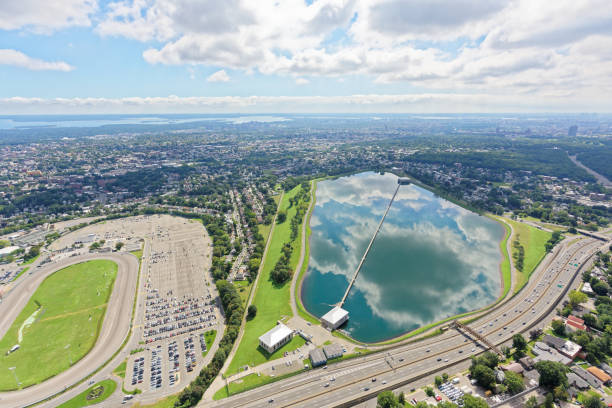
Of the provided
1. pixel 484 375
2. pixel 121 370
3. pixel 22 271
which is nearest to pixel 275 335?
pixel 121 370

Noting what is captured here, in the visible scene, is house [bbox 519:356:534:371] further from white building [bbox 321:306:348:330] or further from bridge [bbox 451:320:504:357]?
white building [bbox 321:306:348:330]

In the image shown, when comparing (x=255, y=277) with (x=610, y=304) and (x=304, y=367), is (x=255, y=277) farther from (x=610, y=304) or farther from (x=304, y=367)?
(x=610, y=304)

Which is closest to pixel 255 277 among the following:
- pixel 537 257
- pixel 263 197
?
pixel 263 197

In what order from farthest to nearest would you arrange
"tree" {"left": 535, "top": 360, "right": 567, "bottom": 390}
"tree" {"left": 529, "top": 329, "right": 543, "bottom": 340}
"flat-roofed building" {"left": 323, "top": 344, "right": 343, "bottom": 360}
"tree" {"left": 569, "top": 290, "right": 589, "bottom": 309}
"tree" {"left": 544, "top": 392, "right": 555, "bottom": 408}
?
"tree" {"left": 569, "top": 290, "right": 589, "bottom": 309} → "tree" {"left": 529, "top": 329, "right": 543, "bottom": 340} → "flat-roofed building" {"left": 323, "top": 344, "right": 343, "bottom": 360} → "tree" {"left": 535, "top": 360, "right": 567, "bottom": 390} → "tree" {"left": 544, "top": 392, "right": 555, "bottom": 408}

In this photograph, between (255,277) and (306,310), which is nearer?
(306,310)

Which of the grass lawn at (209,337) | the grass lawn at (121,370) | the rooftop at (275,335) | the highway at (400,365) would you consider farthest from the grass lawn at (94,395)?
the rooftop at (275,335)

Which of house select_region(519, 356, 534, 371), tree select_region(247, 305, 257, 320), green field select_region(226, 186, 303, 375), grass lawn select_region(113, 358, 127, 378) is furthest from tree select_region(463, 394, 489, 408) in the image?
grass lawn select_region(113, 358, 127, 378)

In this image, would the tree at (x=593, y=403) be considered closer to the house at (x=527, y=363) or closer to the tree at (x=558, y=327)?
the house at (x=527, y=363)
